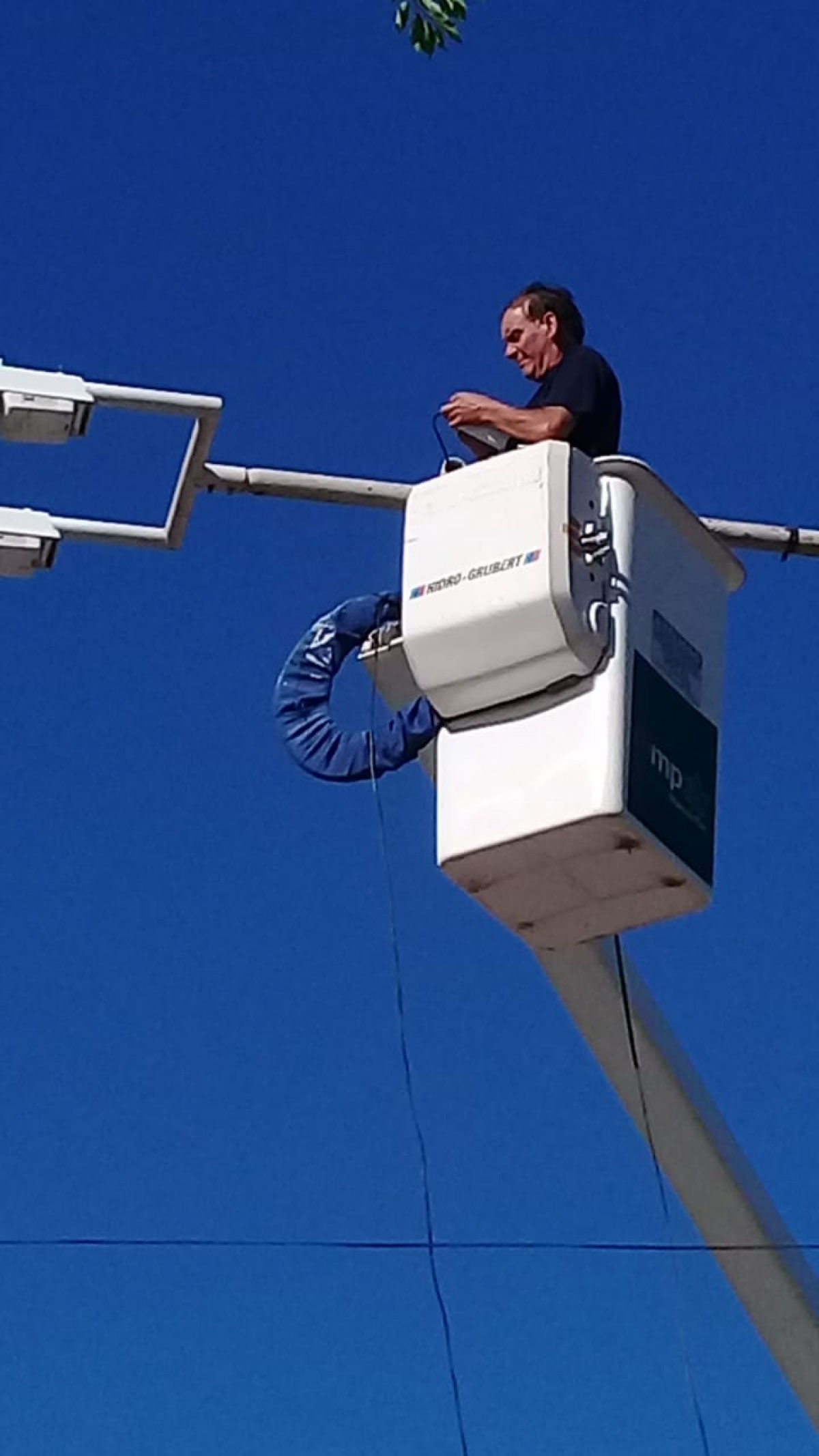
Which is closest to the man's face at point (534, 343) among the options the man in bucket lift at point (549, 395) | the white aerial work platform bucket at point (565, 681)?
the man in bucket lift at point (549, 395)

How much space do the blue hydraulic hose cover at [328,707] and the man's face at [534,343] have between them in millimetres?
567

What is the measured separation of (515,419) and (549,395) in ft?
0.48

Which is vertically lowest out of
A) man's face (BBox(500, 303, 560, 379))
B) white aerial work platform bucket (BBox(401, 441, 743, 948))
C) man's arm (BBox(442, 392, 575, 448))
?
white aerial work platform bucket (BBox(401, 441, 743, 948))

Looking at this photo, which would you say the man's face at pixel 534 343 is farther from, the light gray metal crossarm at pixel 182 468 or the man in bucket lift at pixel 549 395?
the light gray metal crossarm at pixel 182 468

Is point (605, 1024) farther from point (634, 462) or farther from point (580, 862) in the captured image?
point (634, 462)

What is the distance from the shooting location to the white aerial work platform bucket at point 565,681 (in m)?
5.08

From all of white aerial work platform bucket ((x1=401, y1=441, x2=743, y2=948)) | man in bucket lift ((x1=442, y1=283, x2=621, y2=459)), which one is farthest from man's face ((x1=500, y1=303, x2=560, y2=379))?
white aerial work platform bucket ((x1=401, y1=441, x2=743, y2=948))

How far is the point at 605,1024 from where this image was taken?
233 inches

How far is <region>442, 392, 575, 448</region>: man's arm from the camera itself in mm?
5430

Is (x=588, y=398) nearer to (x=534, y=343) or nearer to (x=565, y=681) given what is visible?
(x=534, y=343)

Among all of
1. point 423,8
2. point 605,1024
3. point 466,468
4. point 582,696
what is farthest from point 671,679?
point 423,8

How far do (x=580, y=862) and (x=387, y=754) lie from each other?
20.1 inches

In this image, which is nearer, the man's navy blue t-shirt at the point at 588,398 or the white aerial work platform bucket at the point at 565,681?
the white aerial work platform bucket at the point at 565,681

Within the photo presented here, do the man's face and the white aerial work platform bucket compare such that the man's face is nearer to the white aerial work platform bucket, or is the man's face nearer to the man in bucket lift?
the man in bucket lift
